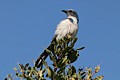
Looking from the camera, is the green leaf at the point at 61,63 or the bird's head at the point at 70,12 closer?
the green leaf at the point at 61,63

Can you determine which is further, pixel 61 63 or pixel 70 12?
pixel 70 12

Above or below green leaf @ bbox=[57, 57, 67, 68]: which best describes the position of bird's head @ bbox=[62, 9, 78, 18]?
above

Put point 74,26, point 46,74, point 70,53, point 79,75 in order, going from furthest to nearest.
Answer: point 74,26 → point 70,53 → point 46,74 → point 79,75

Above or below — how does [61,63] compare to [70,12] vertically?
below

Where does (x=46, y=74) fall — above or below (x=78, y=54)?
below

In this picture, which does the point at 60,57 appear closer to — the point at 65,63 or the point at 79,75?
the point at 65,63

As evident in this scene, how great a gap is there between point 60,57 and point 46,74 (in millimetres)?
320

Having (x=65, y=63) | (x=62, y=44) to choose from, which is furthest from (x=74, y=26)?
(x=65, y=63)

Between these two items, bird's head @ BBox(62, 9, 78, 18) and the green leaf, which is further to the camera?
bird's head @ BBox(62, 9, 78, 18)

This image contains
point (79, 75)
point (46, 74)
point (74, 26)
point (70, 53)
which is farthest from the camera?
point (74, 26)

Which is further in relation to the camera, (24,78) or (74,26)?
(74,26)

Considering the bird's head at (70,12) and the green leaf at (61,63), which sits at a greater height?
the bird's head at (70,12)

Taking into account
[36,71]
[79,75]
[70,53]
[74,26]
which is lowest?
[79,75]

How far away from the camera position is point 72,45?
13.4ft
